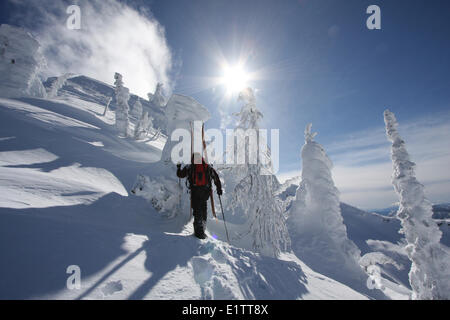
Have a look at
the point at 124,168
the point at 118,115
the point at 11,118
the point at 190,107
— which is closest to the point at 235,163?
the point at 190,107

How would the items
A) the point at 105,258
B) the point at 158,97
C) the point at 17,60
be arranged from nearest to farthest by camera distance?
the point at 105,258
the point at 17,60
the point at 158,97

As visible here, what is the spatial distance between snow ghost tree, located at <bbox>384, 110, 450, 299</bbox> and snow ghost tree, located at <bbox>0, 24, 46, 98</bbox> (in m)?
41.7

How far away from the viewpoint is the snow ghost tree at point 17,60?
24828 millimetres

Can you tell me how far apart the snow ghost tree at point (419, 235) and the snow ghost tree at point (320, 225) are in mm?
3926

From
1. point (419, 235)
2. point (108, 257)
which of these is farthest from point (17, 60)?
point (419, 235)

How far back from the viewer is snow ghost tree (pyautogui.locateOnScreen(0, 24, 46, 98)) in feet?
81.5

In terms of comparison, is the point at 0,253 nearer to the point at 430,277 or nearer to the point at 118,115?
the point at 430,277

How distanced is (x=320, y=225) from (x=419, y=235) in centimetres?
691

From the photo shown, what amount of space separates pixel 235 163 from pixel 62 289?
956cm

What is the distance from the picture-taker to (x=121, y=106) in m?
34.3

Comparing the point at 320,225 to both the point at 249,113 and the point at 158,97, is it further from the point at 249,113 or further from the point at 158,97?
→ the point at 158,97

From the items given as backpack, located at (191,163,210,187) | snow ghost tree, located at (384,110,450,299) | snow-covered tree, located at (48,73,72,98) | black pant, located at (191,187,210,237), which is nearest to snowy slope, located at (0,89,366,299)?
black pant, located at (191,187,210,237)

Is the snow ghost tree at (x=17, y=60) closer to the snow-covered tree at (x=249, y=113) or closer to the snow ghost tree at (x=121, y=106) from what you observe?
the snow ghost tree at (x=121, y=106)

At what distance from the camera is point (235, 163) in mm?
11422
